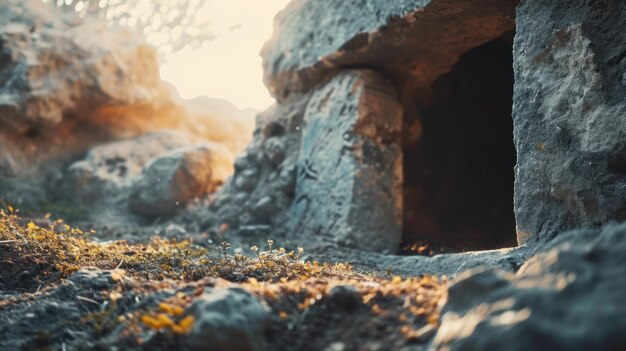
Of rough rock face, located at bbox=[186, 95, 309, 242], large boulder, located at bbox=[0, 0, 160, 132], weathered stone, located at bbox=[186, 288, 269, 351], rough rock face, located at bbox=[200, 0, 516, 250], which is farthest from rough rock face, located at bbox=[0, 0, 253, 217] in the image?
weathered stone, located at bbox=[186, 288, 269, 351]

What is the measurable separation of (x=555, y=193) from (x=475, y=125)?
243 cm

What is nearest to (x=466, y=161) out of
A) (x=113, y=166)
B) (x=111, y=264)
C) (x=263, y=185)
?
(x=263, y=185)

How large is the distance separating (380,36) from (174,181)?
2926mm

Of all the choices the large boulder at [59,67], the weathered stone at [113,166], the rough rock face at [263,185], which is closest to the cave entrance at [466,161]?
the rough rock face at [263,185]

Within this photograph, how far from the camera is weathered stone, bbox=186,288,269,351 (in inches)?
47.7

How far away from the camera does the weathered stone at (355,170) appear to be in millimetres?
3922

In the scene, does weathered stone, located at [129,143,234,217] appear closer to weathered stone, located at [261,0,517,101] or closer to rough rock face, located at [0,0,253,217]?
rough rock face, located at [0,0,253,217]

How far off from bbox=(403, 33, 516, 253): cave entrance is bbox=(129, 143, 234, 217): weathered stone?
7.92ft

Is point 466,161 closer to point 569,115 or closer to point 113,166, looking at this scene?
point 569,115

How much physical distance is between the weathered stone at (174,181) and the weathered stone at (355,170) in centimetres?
180

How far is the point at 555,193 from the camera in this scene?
249 centimetres

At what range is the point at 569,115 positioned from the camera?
97.6 inches

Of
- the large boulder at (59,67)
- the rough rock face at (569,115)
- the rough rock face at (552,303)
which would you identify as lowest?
the rough rock face at (552,303)

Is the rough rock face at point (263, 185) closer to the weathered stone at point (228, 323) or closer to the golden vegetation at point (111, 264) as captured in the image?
the golden vegetation at point (111, 264)
